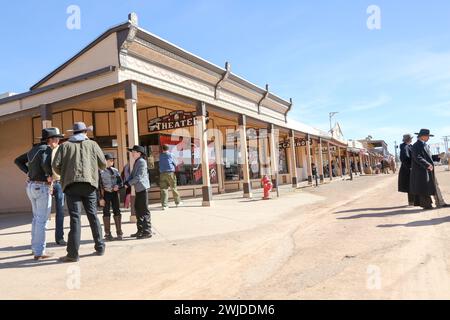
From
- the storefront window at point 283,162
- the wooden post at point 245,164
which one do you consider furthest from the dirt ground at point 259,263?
the storefront window at point 283,162

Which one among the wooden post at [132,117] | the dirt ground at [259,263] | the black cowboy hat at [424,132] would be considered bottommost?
the dirt ground at [259,263]

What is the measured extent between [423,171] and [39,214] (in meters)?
7.84

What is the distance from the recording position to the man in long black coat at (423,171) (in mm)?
9047

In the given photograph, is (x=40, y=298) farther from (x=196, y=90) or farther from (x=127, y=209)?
(x=196, y=90)

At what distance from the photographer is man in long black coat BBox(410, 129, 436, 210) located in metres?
9.05

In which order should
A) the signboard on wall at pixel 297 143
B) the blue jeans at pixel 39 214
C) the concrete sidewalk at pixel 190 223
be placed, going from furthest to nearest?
the signboard on wall at pixel 297 143
the concrete sidewalk at pixel 190 223
the blue jeans at pixel 39 214


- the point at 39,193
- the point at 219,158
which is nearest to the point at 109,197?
the point at 39,193

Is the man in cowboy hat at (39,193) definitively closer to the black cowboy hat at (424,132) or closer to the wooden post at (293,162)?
the black cowboy hat at (424,132)

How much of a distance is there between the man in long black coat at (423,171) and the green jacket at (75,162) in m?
Answer: 6.97

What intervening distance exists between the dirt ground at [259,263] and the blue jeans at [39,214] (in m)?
0.28

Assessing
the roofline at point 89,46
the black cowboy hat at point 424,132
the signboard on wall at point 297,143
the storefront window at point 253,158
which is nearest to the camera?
the black cowboy hat at point 424,132

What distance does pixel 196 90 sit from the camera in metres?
13.6

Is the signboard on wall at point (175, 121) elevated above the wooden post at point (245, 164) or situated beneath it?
elevated above

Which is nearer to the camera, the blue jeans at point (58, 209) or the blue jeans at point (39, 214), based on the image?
the blue jeans at point (39, 214)
